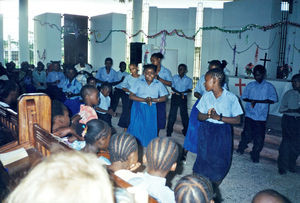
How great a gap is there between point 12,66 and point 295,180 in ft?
30.6

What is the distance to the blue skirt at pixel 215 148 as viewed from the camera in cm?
325

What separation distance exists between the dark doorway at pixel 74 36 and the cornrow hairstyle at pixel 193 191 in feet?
46.0

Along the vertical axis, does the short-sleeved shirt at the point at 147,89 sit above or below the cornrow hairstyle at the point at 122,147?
above

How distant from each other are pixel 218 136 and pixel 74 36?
1333 centimetres

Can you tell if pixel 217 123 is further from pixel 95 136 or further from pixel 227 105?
pixel 95 136

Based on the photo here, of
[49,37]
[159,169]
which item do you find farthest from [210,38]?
[159,169]

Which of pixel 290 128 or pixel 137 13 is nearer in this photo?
pixel 290 128

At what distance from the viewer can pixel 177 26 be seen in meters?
12.3

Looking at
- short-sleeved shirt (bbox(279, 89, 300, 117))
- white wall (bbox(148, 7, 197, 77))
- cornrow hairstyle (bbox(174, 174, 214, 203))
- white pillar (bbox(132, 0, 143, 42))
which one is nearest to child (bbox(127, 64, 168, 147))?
short-sleeved shirt (bbox(279, 89, 300, 117))

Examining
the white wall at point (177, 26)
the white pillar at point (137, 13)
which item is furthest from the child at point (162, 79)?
the white pillar at point (137, 13)

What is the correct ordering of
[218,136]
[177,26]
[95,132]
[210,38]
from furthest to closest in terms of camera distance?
[177,26], [210,38], [218,136], [95,132]

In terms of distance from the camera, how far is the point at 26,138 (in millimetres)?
2016

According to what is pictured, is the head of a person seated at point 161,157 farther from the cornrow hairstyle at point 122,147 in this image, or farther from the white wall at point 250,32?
the white wall at point 250,32

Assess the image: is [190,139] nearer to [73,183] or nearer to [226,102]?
[226,102]
